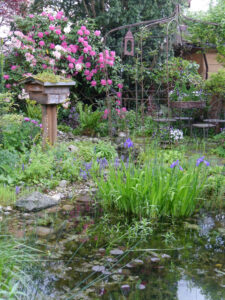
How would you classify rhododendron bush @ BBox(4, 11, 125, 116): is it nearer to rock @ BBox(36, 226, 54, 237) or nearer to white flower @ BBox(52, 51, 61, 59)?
white flower @ BBox(52, 51, 61, 59)

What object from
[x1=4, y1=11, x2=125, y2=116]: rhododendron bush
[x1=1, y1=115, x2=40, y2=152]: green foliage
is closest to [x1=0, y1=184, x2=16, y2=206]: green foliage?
[x1=1, y1=115, x2=40, y2=152]: green foliage

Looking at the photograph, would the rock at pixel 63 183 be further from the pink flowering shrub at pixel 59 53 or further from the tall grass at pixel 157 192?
the pink flowering shrub at pixel 59 53

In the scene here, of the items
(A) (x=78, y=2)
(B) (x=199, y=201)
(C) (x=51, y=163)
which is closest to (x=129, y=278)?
(B) (x=199, y=201)

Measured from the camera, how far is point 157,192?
4.50 metres

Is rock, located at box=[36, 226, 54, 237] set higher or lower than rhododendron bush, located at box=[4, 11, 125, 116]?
lower

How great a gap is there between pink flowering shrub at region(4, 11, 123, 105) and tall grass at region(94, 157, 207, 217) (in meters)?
4.87

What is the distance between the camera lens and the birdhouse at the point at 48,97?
266 inches

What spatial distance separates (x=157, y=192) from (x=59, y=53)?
18.0 ft

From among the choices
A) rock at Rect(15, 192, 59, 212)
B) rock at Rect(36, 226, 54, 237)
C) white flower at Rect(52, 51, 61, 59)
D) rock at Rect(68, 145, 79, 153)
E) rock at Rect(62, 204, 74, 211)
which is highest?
white flower at Rect(52, 51, 61, 59)

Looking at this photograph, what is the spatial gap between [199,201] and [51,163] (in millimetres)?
2275

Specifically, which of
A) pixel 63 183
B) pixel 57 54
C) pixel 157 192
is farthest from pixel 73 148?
pixel 157 192

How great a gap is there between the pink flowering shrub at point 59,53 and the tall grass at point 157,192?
487cm

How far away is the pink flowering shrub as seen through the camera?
944 cm

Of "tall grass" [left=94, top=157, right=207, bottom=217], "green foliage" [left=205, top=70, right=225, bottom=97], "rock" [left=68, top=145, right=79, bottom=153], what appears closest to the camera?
"tall grass" [left=94, top=157, right=207, bottom=217]
